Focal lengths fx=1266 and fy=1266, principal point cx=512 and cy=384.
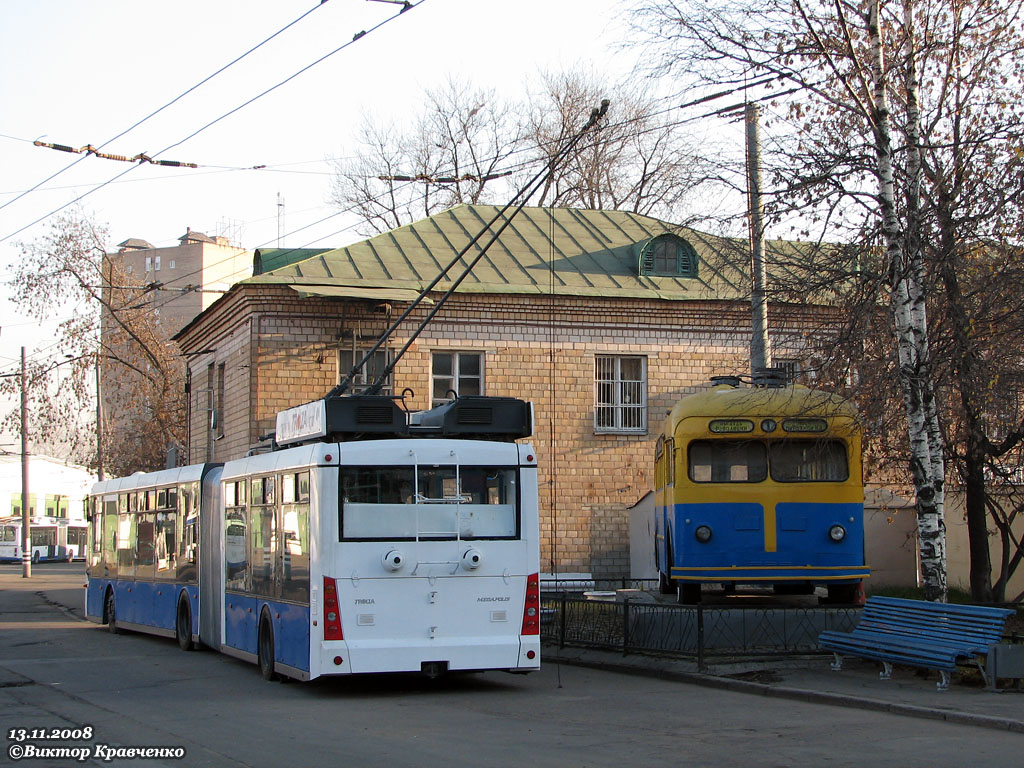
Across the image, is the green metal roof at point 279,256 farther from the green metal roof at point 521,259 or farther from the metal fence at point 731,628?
the metal fence at point 731,628

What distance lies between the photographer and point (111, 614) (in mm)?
22953

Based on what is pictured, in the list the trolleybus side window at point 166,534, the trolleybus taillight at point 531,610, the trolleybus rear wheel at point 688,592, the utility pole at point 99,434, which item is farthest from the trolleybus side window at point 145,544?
the utility pole at point 99,434

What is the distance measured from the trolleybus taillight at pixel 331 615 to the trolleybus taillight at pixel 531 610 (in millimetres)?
1941

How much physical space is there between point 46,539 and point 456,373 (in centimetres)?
5644

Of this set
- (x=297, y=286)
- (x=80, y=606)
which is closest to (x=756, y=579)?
(x=297, y=286)

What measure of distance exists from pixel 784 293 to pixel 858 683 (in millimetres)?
4867

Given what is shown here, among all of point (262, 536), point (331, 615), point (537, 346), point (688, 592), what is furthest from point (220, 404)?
point (331, 615)

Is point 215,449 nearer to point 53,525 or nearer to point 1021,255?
point 1021,255

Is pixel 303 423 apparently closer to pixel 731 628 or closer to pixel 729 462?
pixel 731 628

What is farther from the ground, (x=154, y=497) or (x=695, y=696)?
(x=154, y=497)

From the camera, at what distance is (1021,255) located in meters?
14.5

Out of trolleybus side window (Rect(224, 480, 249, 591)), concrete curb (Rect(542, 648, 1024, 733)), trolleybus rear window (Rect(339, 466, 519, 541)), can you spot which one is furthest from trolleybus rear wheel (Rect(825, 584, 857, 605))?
trolleybus side window (Rect(224, 480, 249, 591))

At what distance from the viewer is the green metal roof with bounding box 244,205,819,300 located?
93.2 feet

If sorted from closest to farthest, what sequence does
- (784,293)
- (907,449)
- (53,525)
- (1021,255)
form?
(1021,255) < (784,293) < (907,449) < (53,525)
